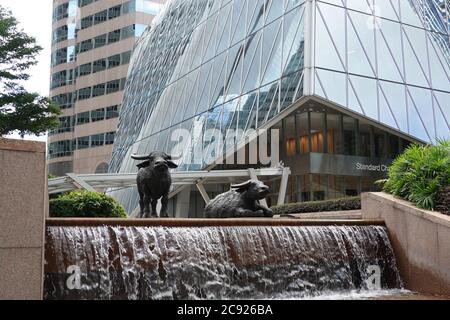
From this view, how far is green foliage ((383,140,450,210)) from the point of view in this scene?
11465 millimetres

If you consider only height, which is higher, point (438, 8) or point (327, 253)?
point (438, 8)

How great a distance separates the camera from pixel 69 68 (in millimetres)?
83688

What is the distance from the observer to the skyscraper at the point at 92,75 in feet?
249

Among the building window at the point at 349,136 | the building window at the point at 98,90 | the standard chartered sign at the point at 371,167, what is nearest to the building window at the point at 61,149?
the building window at the point at 98,90

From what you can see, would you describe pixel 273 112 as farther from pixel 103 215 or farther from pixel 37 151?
pixel 37 151

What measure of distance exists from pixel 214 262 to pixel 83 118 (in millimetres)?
72048

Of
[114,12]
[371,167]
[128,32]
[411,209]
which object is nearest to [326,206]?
[411,209]

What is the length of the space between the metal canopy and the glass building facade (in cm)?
167

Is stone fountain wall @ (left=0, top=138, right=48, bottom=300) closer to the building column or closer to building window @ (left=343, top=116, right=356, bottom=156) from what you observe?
building window @ (left=343, top=116, right=356, bottom=156)

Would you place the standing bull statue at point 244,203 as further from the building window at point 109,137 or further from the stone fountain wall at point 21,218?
the building window at point 109,137

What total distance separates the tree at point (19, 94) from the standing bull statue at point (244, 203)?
15954mm
